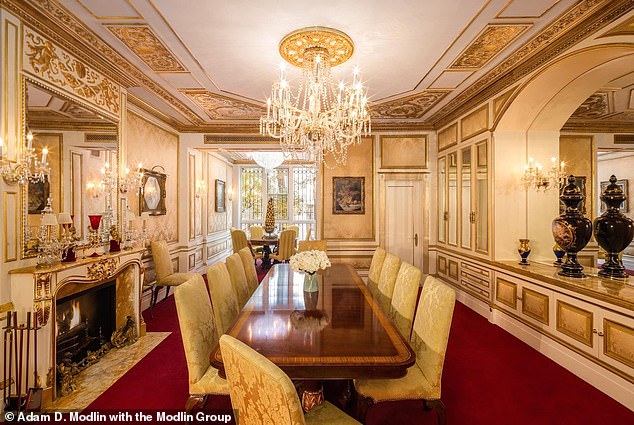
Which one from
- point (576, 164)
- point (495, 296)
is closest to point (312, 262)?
point (495, 296)

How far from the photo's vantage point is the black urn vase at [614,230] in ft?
9.64

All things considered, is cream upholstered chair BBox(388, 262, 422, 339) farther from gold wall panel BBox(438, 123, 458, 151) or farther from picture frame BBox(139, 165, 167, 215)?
picture frame BBox(139, 165, 167, 215)

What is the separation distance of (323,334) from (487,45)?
3.06m

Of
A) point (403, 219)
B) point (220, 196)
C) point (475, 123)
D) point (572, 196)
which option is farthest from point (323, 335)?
point (220, 196)

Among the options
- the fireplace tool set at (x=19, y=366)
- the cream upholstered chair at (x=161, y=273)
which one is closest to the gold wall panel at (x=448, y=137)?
the cream upholstered chair at (x=161, y=273)

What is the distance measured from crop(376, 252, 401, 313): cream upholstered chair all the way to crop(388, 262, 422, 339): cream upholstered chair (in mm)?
347

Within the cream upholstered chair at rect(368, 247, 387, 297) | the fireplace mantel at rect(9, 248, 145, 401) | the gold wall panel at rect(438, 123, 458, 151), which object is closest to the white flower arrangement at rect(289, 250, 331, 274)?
the cream upholstered chair at rect(368, 247, 387, 297)

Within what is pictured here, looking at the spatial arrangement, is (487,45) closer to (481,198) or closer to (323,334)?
(481,198)

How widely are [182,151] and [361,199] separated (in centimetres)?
339

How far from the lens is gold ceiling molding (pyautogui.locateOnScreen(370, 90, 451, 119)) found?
179 inches

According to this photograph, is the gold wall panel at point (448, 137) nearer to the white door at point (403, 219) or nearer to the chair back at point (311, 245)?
the white door at point (403, 219)

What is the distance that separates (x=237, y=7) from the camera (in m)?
2.51

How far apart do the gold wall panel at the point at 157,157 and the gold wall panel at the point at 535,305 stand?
4.94 meters

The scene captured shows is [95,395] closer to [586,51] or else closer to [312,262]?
[312,262]
